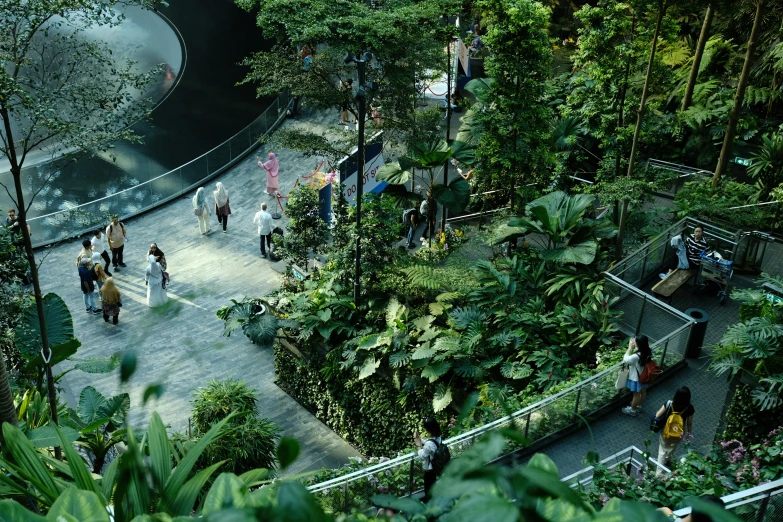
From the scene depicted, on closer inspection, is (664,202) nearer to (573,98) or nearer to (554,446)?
(573,98)

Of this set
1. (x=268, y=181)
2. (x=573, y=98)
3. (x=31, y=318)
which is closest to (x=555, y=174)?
(x=573, y=98)

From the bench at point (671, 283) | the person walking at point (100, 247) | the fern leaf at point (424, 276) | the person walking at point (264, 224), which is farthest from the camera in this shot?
the person walking at point (264, 224)

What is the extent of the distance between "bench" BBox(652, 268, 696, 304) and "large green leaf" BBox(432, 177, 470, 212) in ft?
13.3

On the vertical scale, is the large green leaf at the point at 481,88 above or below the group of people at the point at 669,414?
above

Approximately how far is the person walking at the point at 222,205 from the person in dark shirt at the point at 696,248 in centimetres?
942

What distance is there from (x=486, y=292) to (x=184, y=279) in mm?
6397

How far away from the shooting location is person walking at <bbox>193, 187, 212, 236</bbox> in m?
17.2

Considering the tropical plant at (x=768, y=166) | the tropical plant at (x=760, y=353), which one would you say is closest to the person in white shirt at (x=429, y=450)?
the tropical plant at (x=760, y=353)

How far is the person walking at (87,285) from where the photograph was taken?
1458 cm

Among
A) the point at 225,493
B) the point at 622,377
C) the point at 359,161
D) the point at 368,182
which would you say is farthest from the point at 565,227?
the point at 225,493

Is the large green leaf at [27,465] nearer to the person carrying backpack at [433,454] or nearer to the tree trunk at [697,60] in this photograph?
the person carrying backpack at [433,454]

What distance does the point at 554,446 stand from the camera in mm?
9844

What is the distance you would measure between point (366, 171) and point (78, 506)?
46.1 feet

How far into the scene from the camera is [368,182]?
16.6 meters
